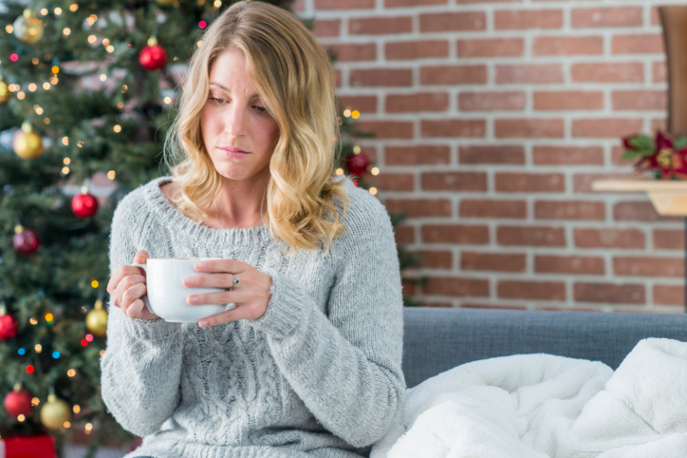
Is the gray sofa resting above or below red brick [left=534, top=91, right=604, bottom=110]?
below

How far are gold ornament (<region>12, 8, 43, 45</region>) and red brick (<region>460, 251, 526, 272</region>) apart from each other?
4.56 ft

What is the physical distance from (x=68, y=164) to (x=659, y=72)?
170 cm

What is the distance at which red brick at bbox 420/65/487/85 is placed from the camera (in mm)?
2229

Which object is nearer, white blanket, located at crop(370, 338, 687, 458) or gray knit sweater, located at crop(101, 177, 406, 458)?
white blanket, located at crop(370, 338, 687, 458)

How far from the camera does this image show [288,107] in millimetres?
1089

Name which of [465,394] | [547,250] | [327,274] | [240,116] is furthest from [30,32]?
[547,250]

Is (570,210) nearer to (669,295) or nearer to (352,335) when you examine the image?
(669,295)

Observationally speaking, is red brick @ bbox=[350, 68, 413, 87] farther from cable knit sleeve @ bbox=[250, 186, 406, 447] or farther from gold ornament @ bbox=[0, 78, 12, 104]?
cable knit sleeve @ bbox=[250, 186, 406, 447]

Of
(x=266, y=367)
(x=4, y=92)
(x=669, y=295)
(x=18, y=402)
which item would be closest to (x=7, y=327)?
(x=18, y=402)

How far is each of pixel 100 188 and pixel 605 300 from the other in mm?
1732

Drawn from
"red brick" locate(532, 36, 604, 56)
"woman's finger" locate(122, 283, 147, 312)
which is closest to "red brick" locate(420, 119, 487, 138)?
"red brick" locate(532, 36, 604, 56)

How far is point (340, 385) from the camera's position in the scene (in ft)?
3.21

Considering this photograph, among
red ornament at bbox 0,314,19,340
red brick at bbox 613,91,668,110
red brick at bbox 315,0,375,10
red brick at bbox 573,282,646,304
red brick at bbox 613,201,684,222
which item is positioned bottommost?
red brick at bbox 573,282,646,304

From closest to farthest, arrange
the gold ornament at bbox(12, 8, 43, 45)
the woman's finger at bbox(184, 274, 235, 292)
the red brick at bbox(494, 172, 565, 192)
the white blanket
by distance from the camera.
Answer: the woman's finger at bbox(184, 274, 235, 292) < the white blanket < the gold ornament at bbox(12, 8, 43, 45) < the red brick at bbox(494, 172, 565, 192)
